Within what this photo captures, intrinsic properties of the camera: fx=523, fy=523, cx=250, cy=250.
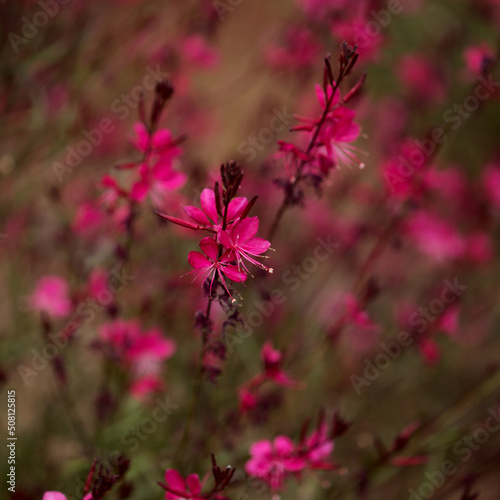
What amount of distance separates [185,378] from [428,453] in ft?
3.05

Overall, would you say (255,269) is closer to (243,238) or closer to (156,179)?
(156,179)

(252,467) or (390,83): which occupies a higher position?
(390,83)

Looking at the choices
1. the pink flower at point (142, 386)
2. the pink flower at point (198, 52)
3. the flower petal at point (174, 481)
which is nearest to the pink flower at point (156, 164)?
the flower petal at point (174, 481)

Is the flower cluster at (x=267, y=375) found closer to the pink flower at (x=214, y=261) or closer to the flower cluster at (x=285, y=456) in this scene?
the flower cluster at (x=285, y=456)

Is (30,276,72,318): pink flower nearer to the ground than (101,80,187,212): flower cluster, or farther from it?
farther from it

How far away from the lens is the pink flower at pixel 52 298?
170 centimetres

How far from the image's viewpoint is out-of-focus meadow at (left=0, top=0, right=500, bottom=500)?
4.93 ft

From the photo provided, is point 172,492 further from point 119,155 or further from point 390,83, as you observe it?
point 390,83

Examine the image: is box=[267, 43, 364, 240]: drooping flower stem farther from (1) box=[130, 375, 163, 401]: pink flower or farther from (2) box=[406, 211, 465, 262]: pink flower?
(2) box=[406, 211, 465, 262]: pink flower

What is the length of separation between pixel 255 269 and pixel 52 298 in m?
0.76

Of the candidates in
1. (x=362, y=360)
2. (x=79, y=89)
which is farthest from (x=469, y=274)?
(x=79, y=89)

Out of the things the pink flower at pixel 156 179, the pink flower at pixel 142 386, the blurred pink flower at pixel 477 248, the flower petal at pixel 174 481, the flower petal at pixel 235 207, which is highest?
the blurred pink flower at pixel 477 248

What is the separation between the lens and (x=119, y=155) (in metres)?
2.50

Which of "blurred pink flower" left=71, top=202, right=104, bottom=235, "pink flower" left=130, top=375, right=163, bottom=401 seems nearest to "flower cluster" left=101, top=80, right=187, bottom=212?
"blurred pink flower" left=71, top=202, right=104, bottom=235
